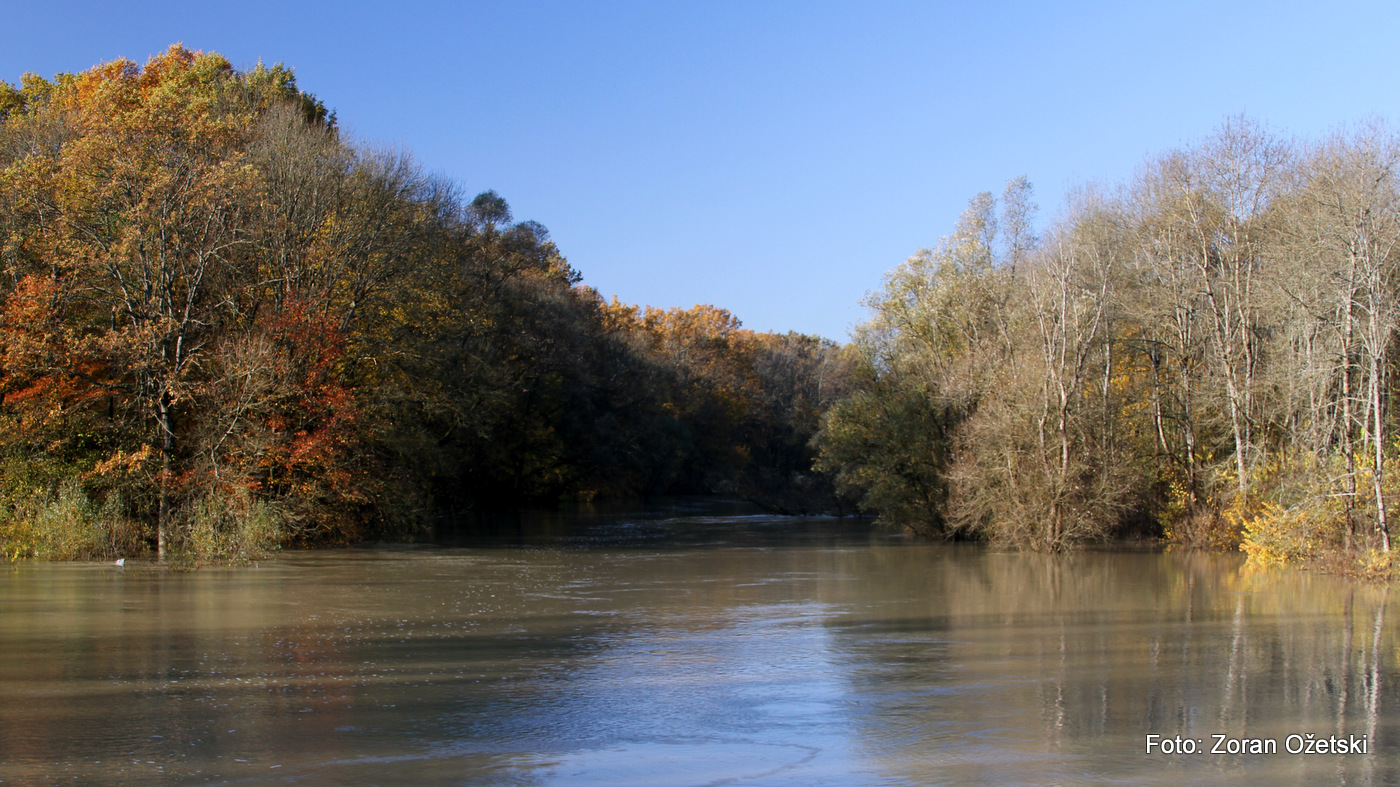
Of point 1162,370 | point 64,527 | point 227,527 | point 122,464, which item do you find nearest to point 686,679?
point 227,527

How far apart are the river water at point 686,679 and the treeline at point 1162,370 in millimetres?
4002

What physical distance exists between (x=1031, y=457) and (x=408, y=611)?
16.8 meters

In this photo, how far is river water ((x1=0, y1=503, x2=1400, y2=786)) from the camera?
8430mm

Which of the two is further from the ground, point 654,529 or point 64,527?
point 64,527

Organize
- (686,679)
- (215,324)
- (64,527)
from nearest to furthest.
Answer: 1. (686,679)
2. (64,527)
3. (215,324)

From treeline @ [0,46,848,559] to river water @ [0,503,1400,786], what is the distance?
10.6 feet

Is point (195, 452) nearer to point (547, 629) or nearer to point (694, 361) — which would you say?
point (547, 629)

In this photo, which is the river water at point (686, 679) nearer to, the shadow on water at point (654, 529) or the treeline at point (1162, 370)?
the treeline at point (1162, 370)

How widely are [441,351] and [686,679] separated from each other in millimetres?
24307

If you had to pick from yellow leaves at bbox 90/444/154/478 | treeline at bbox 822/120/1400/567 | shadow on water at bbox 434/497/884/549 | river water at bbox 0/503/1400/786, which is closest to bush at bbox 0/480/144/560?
yellow leaves at bbox 90/444/154/478

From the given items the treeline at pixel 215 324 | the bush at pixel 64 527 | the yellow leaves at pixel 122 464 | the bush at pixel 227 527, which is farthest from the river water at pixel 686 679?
the treeline at pixel 215 324

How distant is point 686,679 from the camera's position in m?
11.7

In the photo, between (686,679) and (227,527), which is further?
(227,527)

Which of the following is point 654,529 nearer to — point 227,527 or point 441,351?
point 441,351
